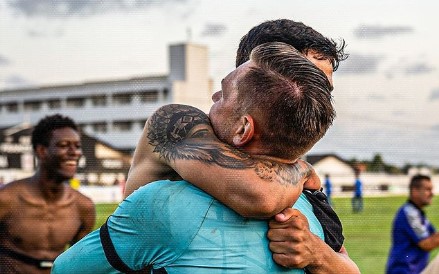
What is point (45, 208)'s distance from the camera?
578 centimetres

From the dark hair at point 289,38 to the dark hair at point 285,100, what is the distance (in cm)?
44

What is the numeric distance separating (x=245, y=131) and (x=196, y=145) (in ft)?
0.49

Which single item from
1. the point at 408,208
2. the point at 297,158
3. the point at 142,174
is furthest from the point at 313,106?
the point at 408,208

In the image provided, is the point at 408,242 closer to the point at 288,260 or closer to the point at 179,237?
the point at 288,260

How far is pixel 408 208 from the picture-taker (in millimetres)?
7398

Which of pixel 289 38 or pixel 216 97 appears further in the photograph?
pixel 289 38

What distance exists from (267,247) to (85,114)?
30906mm

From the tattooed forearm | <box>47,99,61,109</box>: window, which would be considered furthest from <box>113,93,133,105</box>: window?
the tattooed forearm

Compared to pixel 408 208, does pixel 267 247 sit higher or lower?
higher

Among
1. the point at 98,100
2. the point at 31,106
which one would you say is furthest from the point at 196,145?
the point at 31,106

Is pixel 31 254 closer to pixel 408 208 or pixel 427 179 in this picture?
pixel 408 208

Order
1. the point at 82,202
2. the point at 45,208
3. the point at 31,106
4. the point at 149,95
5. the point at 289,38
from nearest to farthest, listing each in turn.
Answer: the point at 289,38
the point at 45,208
the point at 82,202
the point at 149,95
the point at 31,106

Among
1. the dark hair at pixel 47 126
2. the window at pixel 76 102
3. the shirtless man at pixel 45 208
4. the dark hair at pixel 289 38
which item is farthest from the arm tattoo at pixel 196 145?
the window at pixel 76 102

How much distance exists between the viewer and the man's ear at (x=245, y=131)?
A: 159cm
